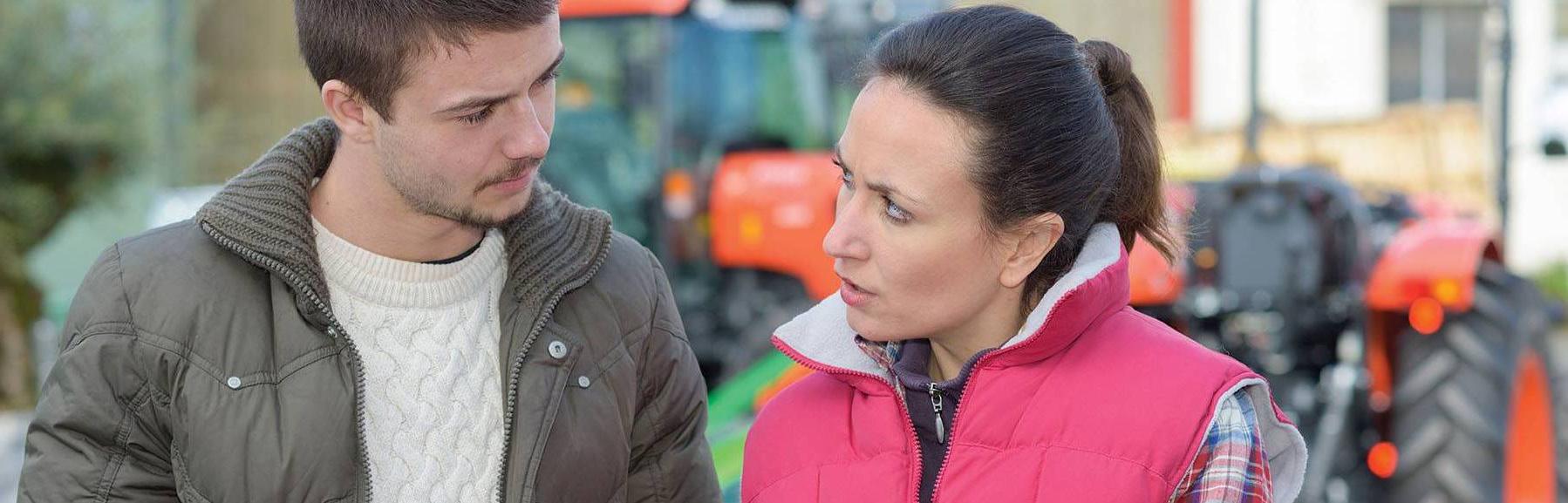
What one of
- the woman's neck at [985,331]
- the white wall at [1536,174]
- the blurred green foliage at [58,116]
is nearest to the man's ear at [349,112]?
the woman's neck at [985,331]

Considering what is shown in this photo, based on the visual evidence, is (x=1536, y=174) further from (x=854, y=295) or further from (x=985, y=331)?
(x=854, y=295)

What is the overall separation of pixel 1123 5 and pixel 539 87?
14.5 meters

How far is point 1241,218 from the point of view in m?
4.81

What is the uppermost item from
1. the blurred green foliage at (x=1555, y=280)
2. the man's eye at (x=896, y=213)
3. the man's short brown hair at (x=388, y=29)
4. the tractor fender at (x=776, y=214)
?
the man's short brown hair at (x=388, y=29)

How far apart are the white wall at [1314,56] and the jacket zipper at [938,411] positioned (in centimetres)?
1309

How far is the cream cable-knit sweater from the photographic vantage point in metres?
2.02

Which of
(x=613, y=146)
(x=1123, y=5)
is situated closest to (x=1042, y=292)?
(x=613, y=146)

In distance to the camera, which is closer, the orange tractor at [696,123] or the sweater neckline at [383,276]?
the sweater neckline at [383,276]

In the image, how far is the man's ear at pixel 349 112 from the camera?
207 cm

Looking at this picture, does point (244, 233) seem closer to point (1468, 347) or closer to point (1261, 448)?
point (1261, 448)

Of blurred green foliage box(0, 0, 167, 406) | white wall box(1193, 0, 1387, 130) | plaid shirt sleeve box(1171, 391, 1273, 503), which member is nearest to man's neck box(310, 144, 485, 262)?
plaid shirt sleeve box(1171, 391, 1273, 503)

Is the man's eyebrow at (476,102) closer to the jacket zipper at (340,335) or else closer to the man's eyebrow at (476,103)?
the man's eyebrow at (476,103)

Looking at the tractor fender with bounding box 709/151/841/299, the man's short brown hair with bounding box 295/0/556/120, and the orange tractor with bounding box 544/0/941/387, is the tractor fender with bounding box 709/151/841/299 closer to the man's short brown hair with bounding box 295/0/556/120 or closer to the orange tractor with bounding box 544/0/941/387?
the orange tractor with bounding box 544/0/941/387

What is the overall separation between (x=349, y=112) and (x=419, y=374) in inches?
13.3
